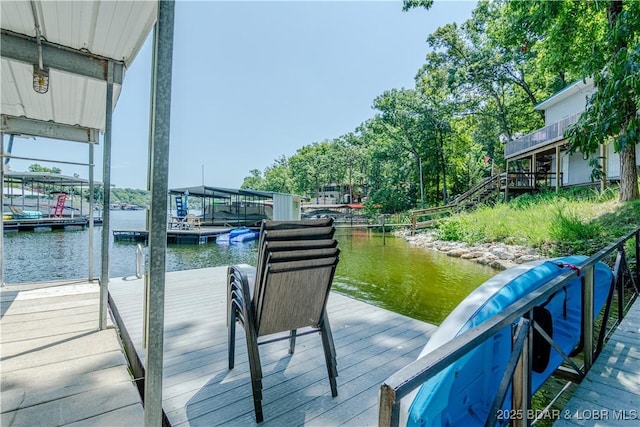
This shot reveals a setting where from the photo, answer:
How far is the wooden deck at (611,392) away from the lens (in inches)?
61.7

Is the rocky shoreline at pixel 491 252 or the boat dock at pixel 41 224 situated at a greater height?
the boat dock at pixel 41 224

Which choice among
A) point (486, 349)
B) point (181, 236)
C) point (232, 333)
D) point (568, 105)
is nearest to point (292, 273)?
point (232, 333)

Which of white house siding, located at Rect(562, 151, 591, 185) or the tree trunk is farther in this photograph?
white house siding, located at Rect(562, 151, 591, 185)

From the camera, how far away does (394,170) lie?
2397cm

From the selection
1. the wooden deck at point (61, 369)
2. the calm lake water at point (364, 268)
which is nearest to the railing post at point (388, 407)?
the wooden deck at point (61, 369)

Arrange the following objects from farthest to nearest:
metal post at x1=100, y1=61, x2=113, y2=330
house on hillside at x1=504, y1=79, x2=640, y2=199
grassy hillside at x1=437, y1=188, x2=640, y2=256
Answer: house on hillside at x1=504, y1=79, x2=640, y2=199 < grassy hillside at x1=437, y1=188, x2=640, y2=256 < metal post at x1=100, y1=61, x2=113, y2=330

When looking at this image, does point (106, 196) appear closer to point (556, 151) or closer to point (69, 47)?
point (69, 47)

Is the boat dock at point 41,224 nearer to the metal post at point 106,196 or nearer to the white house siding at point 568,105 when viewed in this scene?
the metal post at point 106,196

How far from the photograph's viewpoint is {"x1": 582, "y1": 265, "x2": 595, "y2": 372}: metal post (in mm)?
2021

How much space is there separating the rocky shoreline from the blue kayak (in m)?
5.58

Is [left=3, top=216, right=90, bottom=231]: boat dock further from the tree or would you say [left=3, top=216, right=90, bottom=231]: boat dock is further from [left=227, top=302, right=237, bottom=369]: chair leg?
the tree

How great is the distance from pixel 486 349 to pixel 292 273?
39.0 inches

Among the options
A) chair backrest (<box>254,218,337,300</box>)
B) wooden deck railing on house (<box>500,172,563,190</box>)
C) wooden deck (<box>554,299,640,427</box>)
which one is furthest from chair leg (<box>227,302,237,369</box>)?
wooden deck railing on house (<box>500,172,563,190</box>)

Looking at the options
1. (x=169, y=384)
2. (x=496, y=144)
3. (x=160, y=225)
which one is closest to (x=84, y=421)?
(x=169, y=384)
